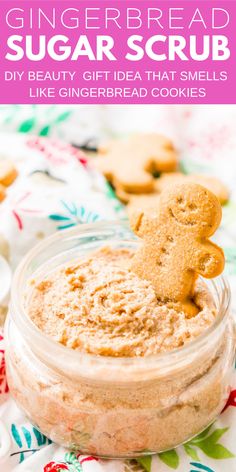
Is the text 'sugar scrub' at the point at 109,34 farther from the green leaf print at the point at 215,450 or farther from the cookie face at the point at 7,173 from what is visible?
the green leaf print at the point at 215,450

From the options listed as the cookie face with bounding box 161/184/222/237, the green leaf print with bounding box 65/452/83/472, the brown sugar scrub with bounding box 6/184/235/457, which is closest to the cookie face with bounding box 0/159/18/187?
the brown sugar scrub with bounding box 6/184/235/457

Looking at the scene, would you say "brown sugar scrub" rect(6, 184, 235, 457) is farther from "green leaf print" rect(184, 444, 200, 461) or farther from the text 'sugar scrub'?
the text 'sugar scrub'

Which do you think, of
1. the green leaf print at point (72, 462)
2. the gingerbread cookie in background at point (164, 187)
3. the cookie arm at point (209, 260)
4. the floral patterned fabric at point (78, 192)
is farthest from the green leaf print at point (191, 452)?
the gingerbread cookie in background at point (164, 187)

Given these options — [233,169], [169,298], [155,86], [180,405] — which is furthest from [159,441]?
[155,86]

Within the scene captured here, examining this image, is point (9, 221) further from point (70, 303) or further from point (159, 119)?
point (159, 119)

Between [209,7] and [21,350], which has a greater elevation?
[209,7]

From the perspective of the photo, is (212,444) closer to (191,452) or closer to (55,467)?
(191,452)

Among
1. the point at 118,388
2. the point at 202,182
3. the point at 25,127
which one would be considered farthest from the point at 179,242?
the point at 25,127
